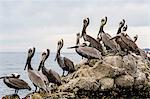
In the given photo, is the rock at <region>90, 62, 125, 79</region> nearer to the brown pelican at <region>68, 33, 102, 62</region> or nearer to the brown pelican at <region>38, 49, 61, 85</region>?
the brown pelican at <region>68, 33, 102, 62</region>

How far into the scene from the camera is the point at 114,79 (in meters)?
18.8

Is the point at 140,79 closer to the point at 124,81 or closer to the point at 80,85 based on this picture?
the point at 124,81

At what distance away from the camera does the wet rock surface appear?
17939 mm

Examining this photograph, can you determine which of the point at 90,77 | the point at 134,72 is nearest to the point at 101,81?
the point at 90,77

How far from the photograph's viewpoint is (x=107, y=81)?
60.8 feet

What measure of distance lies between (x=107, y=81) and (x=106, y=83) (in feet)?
0.34

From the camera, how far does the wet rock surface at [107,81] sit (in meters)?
17.9

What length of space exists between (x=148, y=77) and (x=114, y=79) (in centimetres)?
175

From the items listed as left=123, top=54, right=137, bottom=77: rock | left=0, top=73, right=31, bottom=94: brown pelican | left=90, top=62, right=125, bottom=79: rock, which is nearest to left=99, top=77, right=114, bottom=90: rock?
left=90, top=62, right=125, bottom=79: rock

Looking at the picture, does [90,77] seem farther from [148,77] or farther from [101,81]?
[148,77]

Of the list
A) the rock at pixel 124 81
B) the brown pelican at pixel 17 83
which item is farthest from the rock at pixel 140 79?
the brown pelican at pixel 17 83

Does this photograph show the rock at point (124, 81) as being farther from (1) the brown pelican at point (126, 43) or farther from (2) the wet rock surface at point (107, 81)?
(1) the brown pelican at point (126, 43)

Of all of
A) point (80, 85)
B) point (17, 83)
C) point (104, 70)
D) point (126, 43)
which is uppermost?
point (126, 43)

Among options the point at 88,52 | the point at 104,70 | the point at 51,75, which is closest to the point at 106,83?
the point at 104,70
